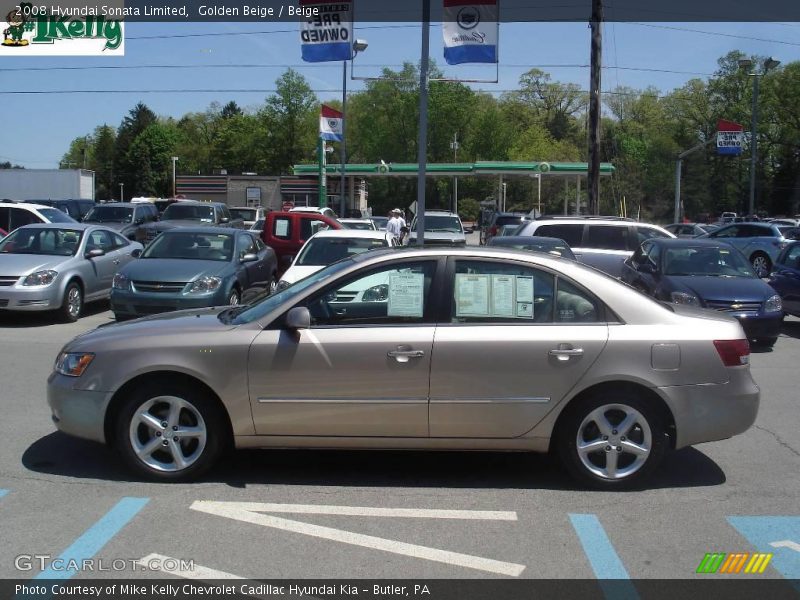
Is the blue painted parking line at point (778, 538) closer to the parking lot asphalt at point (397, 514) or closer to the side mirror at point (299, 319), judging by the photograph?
the parking lot asphalt at point (397, 514)

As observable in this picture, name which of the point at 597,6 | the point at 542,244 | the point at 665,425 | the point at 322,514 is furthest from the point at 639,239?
the point at 322,514

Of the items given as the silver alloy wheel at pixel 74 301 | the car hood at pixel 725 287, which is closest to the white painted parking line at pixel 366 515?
the car hood at pixel 725 287

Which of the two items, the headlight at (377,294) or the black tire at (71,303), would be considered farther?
the black tire at (71,303)

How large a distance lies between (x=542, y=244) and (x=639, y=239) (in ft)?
10.6

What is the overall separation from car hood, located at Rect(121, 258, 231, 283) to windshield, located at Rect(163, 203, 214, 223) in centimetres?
1215

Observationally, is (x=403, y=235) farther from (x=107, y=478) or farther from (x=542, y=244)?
(x=107, y=478)

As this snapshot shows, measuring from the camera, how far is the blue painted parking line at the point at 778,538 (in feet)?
14.2

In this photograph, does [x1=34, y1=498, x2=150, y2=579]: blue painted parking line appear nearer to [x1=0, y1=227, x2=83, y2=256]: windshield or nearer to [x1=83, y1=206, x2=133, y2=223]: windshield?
[x1=0, y1=227, x2=83, y2=256]: windshield

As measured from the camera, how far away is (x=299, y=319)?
17.2ft

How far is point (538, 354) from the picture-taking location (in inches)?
208

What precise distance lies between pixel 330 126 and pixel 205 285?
21.2 meters

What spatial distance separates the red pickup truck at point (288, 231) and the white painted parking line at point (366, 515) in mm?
13313

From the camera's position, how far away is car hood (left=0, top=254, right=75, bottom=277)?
12664 mm

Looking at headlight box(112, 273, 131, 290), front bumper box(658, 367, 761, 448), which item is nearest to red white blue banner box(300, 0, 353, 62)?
headlight box(112, 273, 131, 290)
